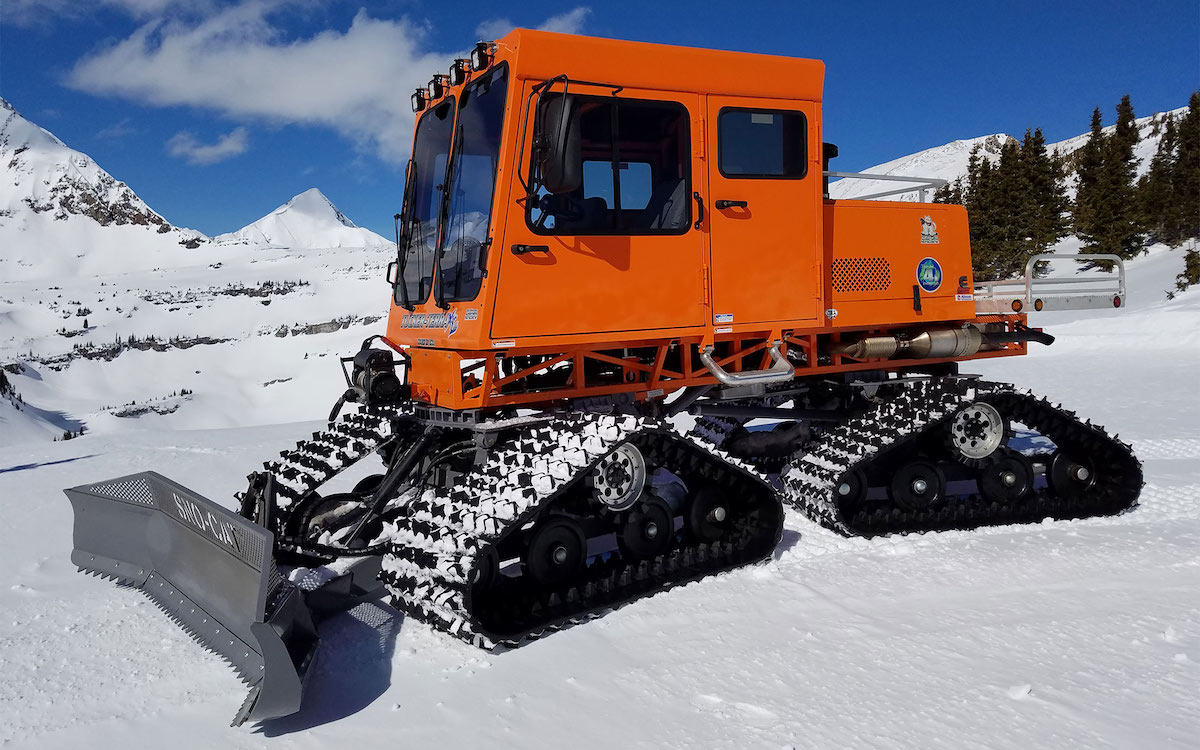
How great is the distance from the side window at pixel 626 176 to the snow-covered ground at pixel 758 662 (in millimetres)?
2264

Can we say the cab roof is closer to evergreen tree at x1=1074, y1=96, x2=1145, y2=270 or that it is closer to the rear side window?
the rear side window

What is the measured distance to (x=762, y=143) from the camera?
5.34m

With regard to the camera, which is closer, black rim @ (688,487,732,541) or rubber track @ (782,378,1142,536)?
black rim @ (688,487,732,541)

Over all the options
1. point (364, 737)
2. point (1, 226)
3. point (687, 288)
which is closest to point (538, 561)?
point (364, 737)

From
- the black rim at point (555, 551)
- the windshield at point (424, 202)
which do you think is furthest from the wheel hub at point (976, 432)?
the windshield at point (424, 202)

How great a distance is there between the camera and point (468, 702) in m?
3.39

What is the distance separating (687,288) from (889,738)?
2907 millimetres

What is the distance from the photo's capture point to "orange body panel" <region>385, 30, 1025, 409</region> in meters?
4.60

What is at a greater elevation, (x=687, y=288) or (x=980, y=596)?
(x=687, y=288)

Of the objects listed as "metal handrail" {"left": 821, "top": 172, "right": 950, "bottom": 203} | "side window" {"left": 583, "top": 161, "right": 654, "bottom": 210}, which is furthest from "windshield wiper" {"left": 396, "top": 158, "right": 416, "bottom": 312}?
"metal handrail" {"left": 821, "top": 172, "right": 950, "bottom": 203}

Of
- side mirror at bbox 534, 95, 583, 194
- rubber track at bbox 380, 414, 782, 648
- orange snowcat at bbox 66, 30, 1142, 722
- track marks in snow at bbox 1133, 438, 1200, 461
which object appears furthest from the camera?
track marks in snow at bbox 1133, 438, 1200, 461

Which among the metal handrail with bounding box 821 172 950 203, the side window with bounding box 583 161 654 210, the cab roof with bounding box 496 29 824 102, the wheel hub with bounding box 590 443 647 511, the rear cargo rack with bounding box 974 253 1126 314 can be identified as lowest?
the wheel hub with bounding box 590 443 647 511

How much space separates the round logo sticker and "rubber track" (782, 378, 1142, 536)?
78 cm

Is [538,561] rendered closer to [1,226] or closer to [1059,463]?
[1059,463]
